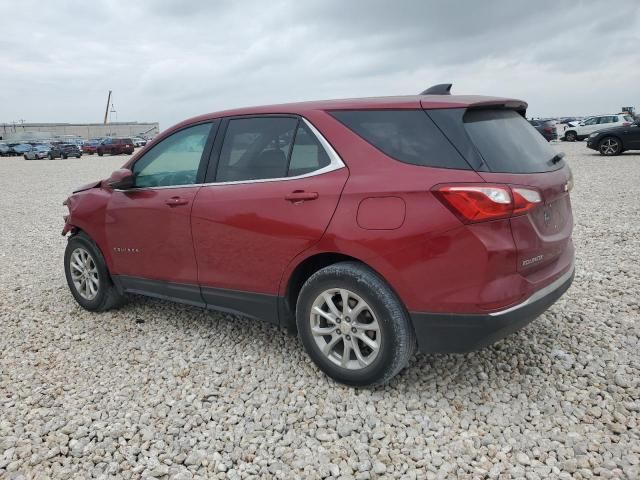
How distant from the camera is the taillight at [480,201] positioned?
8.65ft

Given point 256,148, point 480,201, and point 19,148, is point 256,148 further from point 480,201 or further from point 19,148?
point 19,148

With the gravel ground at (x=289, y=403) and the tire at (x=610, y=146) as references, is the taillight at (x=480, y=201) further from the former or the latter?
the tire at (x=610, y=146)

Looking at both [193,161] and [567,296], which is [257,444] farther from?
[567,296]

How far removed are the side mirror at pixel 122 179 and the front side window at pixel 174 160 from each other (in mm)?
88

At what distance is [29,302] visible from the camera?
513cm

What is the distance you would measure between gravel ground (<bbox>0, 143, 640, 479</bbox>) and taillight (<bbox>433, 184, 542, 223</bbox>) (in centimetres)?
112

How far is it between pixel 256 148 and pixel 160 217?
967 millimetres

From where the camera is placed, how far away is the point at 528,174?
2836 mm

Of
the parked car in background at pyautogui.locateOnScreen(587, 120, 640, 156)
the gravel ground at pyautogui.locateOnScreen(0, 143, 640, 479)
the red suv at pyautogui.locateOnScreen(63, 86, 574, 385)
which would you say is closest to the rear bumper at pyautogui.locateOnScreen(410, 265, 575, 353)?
the red suv at pyautogui.locateOnScreen(63, 86, 574, 385)

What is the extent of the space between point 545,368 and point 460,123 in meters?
1.67

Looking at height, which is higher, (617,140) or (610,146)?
(617,140)

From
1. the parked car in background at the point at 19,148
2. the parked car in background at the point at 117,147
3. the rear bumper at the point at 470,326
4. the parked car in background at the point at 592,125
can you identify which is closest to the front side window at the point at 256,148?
the rear bumper at the point at 470,326

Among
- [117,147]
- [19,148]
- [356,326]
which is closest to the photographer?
[356,326]

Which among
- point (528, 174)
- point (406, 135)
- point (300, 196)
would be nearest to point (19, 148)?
point (300, 196)
